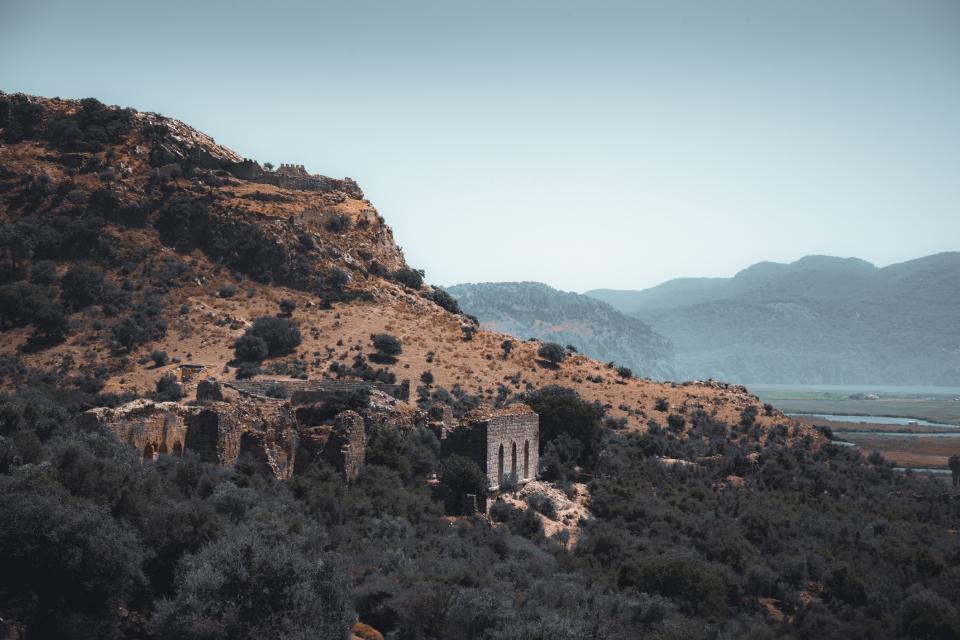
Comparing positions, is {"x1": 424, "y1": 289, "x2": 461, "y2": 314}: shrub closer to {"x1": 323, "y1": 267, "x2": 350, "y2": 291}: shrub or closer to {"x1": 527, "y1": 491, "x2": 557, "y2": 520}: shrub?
{"x1": 323, "y1": 267, "x2": 350, "y2": 291}: shrub

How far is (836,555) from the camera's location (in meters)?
34.3

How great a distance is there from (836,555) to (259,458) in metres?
19.3

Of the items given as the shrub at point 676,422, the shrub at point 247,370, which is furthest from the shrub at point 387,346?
the shrub at point 676,422

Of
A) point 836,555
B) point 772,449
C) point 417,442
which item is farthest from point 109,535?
point 772,449

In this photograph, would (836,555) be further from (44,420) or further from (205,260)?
(205,260)

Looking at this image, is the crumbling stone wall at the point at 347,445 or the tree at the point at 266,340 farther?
the tree at the point at 266,340

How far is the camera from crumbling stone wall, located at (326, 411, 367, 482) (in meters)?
27.7

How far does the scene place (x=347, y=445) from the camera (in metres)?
27.9

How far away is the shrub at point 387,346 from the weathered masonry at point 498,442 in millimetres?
27317

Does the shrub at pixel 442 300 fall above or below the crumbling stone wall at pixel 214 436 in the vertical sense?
above

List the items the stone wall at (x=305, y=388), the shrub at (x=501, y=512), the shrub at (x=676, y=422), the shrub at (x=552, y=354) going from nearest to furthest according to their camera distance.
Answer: the shrub at (x=501, y=512) → the stone wall at (x=305, y=388) → the shrub at (x=676, y=422) → the shrub at (x=552, y=354)

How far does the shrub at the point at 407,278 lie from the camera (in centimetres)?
7394

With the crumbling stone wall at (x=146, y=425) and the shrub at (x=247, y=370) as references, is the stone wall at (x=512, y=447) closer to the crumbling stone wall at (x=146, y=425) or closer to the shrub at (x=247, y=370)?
the crumbling stone wall at (x=146, y=425)

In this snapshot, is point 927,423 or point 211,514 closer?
point 211,514
